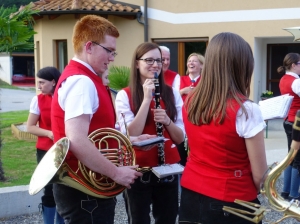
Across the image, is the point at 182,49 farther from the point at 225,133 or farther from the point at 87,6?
the point at 225,133

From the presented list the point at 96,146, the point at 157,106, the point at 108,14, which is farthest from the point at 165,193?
the point at 108,14

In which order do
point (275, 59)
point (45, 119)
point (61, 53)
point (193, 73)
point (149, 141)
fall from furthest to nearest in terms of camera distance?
point (61, 53) < point (275, 59) < point (193, 73) < point (45, 119) < point (149, 141)

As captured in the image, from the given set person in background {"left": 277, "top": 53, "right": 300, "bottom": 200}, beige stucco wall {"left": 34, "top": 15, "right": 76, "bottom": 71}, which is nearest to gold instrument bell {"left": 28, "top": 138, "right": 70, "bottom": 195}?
person in background {"left": 277, "top": 53, "right": 300, "bottom": 200}

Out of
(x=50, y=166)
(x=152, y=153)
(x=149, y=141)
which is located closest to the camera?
(x=50, y=166)

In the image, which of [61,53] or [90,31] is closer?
[90,31]

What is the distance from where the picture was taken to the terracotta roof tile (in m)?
12.1

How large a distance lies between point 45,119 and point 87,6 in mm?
8070

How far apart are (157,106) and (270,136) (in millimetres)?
8166

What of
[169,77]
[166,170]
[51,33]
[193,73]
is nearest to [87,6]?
[51,33]

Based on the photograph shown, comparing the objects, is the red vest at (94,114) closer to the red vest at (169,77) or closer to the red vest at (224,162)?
the red vest at (224,162)

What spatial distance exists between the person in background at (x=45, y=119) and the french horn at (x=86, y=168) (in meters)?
1.82

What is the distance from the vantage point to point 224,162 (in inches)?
101

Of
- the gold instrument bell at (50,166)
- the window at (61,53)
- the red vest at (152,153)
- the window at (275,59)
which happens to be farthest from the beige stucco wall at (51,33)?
the gold instrument bell at (50,166)

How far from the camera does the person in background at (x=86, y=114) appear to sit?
260 cm
